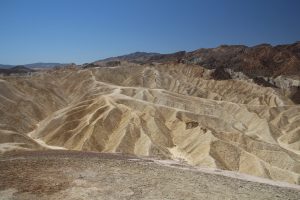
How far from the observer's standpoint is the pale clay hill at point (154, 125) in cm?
5247

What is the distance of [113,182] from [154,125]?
41980mm

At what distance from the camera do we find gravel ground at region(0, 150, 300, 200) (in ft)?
69.7

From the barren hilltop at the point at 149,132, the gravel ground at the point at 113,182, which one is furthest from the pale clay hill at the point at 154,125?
the gravel ground at the point at 113,182

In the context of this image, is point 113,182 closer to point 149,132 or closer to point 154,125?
point 149,132

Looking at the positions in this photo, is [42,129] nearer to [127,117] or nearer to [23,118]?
[23,118]

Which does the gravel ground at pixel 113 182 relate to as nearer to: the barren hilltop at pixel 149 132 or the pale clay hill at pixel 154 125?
the barren hilltop at pixel 149 132

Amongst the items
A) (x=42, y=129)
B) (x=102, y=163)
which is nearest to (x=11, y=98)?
(x=42, y=129)

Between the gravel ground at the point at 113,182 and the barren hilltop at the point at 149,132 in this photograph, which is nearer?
the gravel ground at the point at 113,182

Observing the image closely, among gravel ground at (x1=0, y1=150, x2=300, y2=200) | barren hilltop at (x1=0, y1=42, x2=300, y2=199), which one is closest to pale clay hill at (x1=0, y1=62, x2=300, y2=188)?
barren hilltop at (x1=0, y1=42, x2=300, y2=199)

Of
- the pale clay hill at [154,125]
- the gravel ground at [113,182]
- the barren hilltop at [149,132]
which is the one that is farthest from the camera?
the pale clay hill at [154,125]

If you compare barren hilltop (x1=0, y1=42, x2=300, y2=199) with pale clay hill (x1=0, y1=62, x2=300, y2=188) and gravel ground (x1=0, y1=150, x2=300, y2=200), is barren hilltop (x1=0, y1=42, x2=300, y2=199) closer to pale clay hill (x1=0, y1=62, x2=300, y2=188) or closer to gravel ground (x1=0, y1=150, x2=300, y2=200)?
gravel ground (x1=0, y1=150, x2=300, y2=200)

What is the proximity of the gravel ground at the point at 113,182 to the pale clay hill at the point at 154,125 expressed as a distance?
1215 centimetres

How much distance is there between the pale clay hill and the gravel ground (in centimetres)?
1215

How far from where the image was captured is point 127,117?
219 feet
